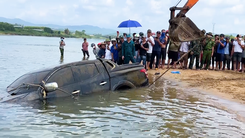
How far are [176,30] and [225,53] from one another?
823 centimetres

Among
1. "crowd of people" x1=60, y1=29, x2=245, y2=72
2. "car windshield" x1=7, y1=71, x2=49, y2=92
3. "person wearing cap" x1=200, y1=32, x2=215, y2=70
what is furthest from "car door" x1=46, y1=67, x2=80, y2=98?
"person wearing cap" x1=200, y1=32, x2=215, y2=70

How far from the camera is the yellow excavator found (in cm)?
923

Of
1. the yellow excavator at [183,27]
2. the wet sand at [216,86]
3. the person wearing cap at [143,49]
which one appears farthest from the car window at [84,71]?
the person wearing cap at [143,49]

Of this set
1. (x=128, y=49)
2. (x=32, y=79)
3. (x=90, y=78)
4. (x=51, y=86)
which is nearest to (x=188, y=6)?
(x=90, y=78)

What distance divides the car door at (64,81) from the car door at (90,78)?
6.5 inches

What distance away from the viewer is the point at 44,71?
8531 millimetres

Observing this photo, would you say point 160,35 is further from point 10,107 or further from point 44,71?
point 10,107

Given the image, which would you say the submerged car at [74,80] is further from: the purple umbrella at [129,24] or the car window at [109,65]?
the purple umbrella at [129,24]

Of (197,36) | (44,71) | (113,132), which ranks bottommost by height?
(113,132)

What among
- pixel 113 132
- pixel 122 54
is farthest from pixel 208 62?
pixel 113 132

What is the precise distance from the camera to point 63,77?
8461 millimetres

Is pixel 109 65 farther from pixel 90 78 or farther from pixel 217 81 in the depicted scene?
pixel 217 81

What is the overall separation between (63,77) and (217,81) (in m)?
7.63

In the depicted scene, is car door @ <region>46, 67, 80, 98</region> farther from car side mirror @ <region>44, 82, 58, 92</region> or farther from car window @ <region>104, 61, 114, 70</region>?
car window @ <region>104, 61, 114, 70</region>
